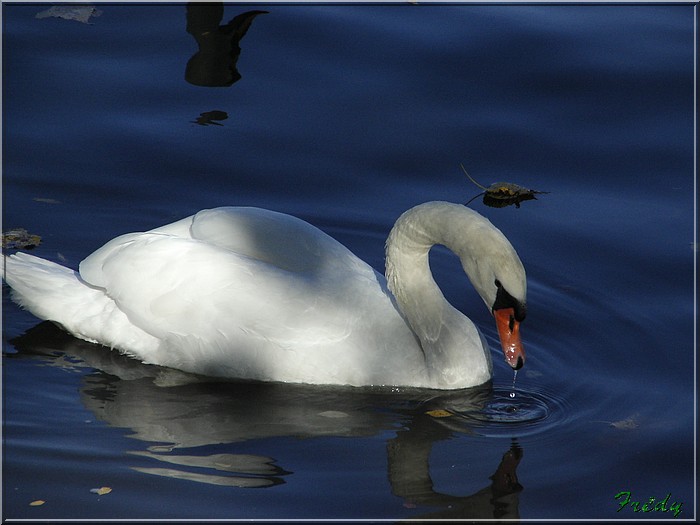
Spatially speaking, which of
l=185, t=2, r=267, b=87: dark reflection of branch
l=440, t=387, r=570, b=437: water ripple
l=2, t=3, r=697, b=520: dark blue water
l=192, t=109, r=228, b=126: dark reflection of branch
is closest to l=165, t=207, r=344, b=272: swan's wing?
l=2, t=3, r=697, b=520: dark blue water

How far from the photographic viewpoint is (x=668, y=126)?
1041cm

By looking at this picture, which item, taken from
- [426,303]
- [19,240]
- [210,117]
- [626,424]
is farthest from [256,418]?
A: [210,117]

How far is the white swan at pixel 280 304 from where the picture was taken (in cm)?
675

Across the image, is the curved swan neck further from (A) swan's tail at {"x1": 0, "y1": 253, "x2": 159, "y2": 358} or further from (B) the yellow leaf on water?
(A) swan's tail at {"x1": 0, "y1": 253, "x2": 159, "y2": 358}

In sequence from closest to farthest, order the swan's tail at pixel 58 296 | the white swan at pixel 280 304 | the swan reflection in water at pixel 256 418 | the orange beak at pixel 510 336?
the swan reflection in water at pixel 256 418, the orange beak at pixel 510 336, the white swan at pixel 280 304, the swan's tail at pixel 58 296

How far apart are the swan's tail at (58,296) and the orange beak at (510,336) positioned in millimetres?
2348

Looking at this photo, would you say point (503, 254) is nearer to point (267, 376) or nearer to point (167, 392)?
point (267, 376)

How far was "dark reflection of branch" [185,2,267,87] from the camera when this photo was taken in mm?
10875

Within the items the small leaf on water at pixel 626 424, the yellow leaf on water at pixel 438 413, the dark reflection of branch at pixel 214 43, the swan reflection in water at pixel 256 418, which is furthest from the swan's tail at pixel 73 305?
the dark reflection of branch at pixel 214 43

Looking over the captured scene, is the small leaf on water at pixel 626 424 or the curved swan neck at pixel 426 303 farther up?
the curved swan neck at pixel 426 303

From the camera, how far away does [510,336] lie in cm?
655

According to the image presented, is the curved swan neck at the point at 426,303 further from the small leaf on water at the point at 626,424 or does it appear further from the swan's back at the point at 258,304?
the small leaf on water at the point at 626,424

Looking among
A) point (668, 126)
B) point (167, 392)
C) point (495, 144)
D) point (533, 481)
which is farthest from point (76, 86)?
point (533, 481)
